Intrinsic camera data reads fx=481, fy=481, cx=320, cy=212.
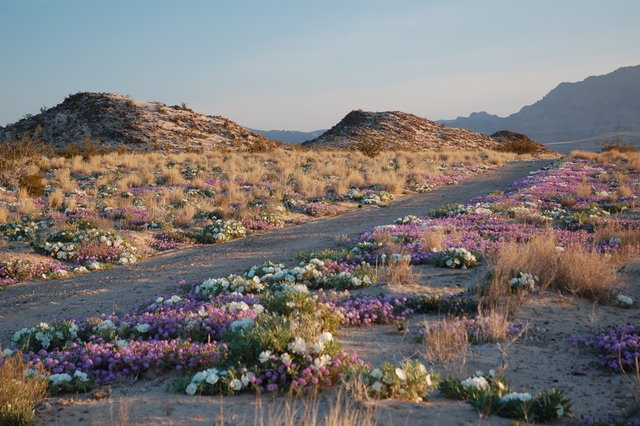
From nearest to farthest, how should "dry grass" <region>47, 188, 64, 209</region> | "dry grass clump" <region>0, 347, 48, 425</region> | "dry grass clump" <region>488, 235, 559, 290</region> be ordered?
"dry grass clump" <region>0, 347, 48, 425</region>, "dry grass clump" <region>488, 235, 559, 290</region>, "dry grass" <region>47, 188, 64, 209</region>

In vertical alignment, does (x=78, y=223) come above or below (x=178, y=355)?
above

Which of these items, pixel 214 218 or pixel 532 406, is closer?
pixel 532 406

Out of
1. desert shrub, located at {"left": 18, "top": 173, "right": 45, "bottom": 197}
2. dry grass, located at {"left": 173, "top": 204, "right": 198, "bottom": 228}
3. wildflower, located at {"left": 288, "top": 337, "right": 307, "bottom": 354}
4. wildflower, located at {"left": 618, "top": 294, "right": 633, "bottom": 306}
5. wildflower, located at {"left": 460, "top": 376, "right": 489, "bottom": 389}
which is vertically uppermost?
desert shrub, located at {"left": 18, "top": 173, "right": 45, "bottom": 197}

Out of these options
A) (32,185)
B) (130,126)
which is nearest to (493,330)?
(32,185)

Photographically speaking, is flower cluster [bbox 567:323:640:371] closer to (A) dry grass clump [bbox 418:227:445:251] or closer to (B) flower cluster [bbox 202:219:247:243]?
(A) dry grass clump [bbox 418:227:445:251]

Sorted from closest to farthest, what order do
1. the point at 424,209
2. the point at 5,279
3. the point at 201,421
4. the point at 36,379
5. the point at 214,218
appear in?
the point at 201,421 < the point at 36,379 < the point at 5,279 < the point at 214,218 < the point at 424,209

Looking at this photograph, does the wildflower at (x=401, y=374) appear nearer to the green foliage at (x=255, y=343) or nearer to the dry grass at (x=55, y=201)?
the green foliage at (x=255, y=343)

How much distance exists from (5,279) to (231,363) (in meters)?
7.02

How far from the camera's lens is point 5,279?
936 centimetres

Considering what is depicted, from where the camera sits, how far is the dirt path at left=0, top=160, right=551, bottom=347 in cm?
764

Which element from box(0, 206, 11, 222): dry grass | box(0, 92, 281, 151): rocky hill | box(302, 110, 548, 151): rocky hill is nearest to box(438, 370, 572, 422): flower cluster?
box(0, 206, 11, 222): dry grass

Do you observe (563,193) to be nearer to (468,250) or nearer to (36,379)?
(468,250)

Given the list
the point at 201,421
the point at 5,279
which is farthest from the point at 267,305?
the point at 5,279

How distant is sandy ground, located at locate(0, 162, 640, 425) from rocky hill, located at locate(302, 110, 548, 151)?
44.9 m
